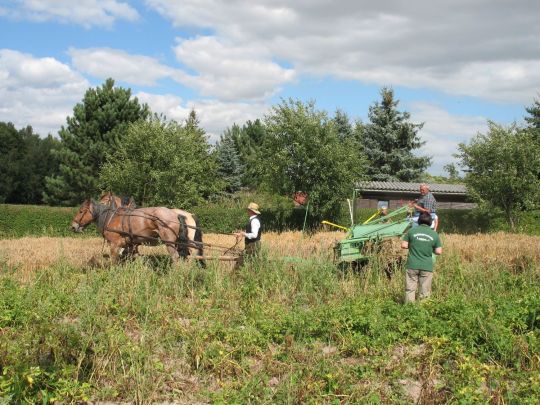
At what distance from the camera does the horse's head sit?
37.7 ft

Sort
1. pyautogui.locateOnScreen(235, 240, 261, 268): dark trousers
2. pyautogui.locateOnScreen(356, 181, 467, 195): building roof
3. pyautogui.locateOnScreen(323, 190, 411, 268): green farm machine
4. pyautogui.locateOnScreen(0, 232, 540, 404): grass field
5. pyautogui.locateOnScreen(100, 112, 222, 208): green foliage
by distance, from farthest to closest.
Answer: pyautogui.locateOnScreen(356, 181, 467, 195): building roof < pyautogui.locateOnScreen(100, 112, 222, 208): green foliage < pyautogui.locateOnScreen(323, 190, 411, 268): green farm machine < pyautogui.locateOnScreen(235, 240, 261, 268): dark trousers < pyautogui.locateOnScreen(0, 232, 540, 404): grass field

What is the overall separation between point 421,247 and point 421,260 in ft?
0.64

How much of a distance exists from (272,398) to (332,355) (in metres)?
Answer: 0.97

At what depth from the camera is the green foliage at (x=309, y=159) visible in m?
23.3

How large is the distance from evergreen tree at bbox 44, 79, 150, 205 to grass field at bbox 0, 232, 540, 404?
2341 centimetres

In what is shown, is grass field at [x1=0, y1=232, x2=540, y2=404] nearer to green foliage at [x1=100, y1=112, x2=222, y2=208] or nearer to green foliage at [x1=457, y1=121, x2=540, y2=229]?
green foliage at [x1=100, y1=112, x2=222, y2=208]

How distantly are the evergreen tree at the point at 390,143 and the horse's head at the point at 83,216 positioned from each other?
29488 mm

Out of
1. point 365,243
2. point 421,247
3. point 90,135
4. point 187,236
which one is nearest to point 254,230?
point 187,236

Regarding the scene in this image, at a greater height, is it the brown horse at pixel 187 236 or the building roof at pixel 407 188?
the building roof at pixel 407 188

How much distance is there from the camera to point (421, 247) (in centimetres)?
776

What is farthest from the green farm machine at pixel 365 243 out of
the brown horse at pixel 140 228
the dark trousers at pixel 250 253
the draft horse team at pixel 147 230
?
the brown horse at pixel 140 228

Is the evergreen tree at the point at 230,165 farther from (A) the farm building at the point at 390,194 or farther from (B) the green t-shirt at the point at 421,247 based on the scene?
(B) the green t-shirt at the point at 421,247

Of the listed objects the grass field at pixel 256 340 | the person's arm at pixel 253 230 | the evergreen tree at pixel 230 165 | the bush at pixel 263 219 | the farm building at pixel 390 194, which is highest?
the evergreen tree at pixel 230 165

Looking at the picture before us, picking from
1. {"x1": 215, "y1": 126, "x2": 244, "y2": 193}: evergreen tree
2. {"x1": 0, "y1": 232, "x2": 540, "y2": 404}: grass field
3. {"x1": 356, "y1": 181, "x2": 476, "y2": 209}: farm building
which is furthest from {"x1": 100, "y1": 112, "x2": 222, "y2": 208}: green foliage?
{"x1": 215, "y1": 126, "x2": 244, "y2": 193}: evergreen tree
